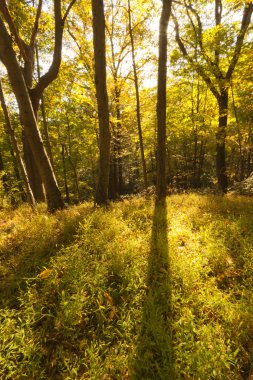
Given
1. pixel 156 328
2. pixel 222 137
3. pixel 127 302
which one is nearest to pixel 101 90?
pixel 127 302

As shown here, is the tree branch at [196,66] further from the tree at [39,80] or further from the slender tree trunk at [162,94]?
the tree at [39,80]

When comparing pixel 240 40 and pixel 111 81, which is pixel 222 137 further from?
pixel 111 81

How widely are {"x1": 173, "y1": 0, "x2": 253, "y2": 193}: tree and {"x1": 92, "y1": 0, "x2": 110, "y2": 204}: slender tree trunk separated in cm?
580

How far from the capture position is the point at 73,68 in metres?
11.5

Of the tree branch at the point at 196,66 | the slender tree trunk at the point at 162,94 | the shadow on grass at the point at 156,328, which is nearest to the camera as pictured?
the shadow on grass at the point at 156,328

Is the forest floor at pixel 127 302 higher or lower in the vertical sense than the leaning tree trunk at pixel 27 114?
lower

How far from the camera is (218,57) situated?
32.1ft

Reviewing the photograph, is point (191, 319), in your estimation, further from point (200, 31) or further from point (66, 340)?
point (200, 31)

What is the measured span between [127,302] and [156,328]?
574 mm

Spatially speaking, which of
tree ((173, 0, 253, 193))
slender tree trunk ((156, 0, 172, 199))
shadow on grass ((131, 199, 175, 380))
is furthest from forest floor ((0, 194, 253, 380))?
tree ((173, 0, 253, 193))

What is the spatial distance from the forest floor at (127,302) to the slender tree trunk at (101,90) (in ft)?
5.67

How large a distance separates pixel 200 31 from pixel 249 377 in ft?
41.9

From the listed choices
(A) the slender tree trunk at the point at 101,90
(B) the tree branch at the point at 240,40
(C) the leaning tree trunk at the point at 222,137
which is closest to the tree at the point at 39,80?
(A) the slender tree trunk at the point at 101,90

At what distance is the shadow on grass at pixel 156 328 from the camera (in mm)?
2092
